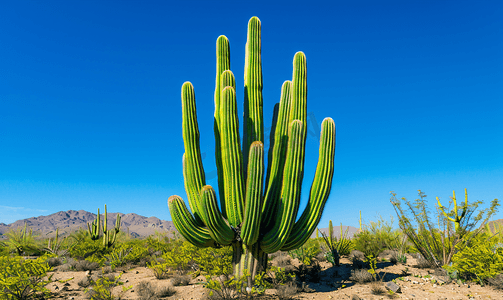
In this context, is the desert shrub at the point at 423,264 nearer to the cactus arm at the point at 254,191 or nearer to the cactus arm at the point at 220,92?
the cactus arm at the point at 254,191

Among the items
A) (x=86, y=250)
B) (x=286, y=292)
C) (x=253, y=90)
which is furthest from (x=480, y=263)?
(x=86, y=250)

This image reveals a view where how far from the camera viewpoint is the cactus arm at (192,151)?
641cm

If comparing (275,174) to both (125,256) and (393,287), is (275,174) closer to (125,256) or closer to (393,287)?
(393,287)

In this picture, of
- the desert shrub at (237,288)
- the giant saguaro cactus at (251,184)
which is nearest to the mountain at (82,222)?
the giant saguaro cactus at (251,184)

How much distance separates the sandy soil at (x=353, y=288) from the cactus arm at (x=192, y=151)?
2.04m

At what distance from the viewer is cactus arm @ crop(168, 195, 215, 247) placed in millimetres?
6145

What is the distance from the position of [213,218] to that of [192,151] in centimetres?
155

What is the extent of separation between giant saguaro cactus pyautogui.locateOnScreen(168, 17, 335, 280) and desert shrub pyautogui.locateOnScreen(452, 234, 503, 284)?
379 cm

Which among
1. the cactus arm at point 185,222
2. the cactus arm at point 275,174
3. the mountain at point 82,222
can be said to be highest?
the cactus arm at point 275,174

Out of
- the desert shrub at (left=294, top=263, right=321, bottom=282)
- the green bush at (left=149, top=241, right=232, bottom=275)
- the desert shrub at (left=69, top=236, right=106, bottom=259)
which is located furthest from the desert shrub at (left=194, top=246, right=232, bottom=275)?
the desert shrub at (left=69, top=236, right=106, bottom=259)

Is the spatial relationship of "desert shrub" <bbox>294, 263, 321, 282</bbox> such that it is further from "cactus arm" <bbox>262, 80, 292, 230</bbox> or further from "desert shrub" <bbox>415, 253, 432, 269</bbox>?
"desert shrub" <bbox>415, 253, 432, 269</bbox>

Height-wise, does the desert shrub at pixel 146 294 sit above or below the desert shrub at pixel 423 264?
above

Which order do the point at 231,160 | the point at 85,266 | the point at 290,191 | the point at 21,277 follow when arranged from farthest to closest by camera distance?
the point at 85,266 < the point at 21,277 < the point at 231,160 < the point at 290,191

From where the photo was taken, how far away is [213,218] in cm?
573
